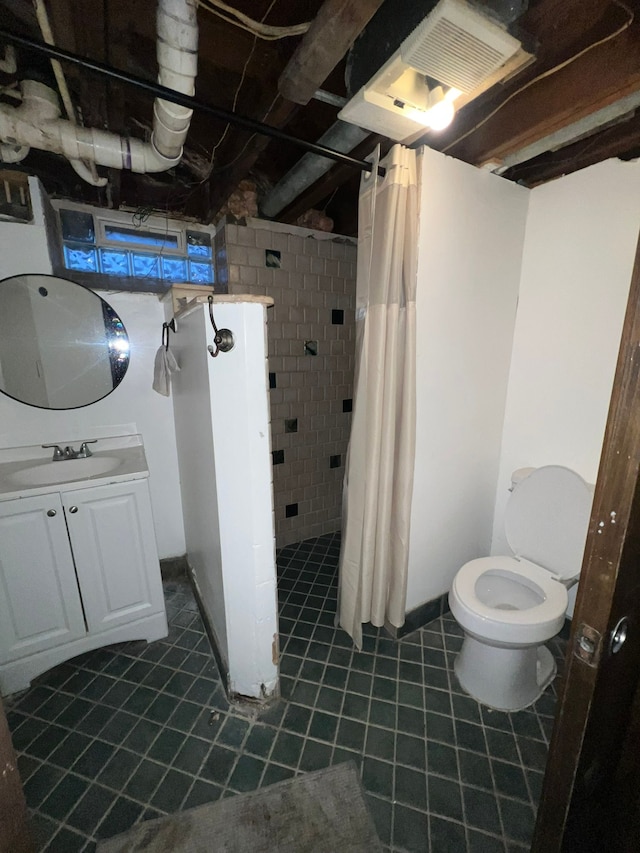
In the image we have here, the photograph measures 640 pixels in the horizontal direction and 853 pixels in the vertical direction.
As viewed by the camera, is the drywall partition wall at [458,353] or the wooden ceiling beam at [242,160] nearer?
the wooden ceiling beam at [242,160]

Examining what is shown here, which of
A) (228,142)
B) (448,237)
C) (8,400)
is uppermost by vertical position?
(228,142)

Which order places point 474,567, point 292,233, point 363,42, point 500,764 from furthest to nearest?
point 292,233 → point 474,567 → point 500,764 → point 363,42

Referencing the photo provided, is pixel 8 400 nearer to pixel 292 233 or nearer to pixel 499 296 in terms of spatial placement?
pixel 292 233

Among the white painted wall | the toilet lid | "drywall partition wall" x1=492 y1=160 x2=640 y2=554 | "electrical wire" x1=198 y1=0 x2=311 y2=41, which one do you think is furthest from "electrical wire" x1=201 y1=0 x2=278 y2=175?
the toilet lid

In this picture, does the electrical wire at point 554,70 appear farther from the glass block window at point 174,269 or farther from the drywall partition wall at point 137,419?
the drywall partition wall at point 137,419

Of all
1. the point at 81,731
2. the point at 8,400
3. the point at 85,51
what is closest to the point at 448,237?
the point at 85,51

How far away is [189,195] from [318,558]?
8.07 feet

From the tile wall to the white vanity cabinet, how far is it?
3.28 feet

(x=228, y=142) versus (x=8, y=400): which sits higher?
(x=228, y=142)

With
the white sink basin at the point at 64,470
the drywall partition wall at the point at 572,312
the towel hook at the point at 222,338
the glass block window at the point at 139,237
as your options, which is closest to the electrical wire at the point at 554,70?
the drywall partition wall at the point at 572,312

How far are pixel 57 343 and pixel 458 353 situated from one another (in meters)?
2.01

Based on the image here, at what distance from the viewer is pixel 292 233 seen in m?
2.20

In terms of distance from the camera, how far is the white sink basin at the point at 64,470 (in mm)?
1580

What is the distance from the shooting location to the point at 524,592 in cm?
155
